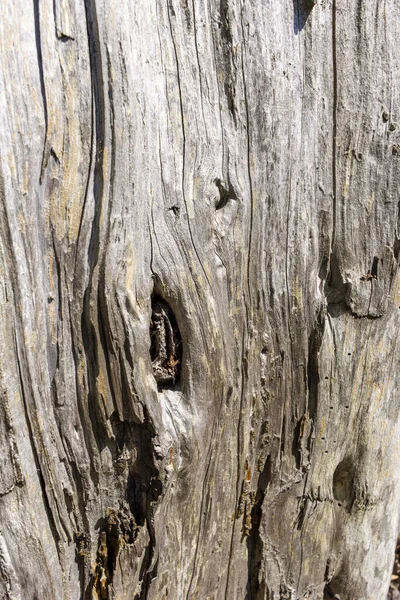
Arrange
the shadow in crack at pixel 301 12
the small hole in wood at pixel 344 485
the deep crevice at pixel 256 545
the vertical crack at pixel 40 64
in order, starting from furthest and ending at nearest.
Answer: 1. the small hole in wood at pixel 344 485
2. the deep crevice at pixel 256 545
3. the shadow in crack at pixel 301 12
4. the vertical crack at pixel 40 64

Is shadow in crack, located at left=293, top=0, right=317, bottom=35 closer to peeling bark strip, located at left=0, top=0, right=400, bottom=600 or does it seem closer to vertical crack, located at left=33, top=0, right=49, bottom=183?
peeling bark strip, located at left=0, top=0, right=400, bottom=600

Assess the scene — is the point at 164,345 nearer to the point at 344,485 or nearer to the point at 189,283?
the point at 189,283

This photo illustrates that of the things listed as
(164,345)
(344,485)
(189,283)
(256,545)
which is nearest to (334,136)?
(189,283)

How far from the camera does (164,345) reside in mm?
1684

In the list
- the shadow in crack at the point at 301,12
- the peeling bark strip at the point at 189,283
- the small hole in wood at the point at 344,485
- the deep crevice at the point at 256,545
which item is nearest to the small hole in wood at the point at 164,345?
the peeling bark strip at the point at 189,283

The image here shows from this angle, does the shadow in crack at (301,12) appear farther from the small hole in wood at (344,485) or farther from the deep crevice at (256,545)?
the small hole in wood at (344,485)

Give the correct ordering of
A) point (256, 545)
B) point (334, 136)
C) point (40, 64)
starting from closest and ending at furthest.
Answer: point (40, 64) < point (334, 136) < point (256, 545)

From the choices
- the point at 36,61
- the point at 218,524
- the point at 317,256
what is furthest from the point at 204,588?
the point at 36,61

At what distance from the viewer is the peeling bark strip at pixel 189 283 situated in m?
1.46

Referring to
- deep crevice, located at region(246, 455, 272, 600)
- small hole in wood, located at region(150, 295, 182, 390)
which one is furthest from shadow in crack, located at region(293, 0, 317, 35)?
deep crevice, located at region(246, 455, 272, 600)

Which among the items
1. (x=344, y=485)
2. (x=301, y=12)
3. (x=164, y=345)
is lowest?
(x=344, y=485)

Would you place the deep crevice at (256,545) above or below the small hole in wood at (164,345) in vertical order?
below

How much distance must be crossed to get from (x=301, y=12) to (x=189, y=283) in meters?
0.93

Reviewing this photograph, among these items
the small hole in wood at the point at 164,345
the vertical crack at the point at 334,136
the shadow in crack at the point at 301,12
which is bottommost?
the small hole in wood at the point at 164,345
